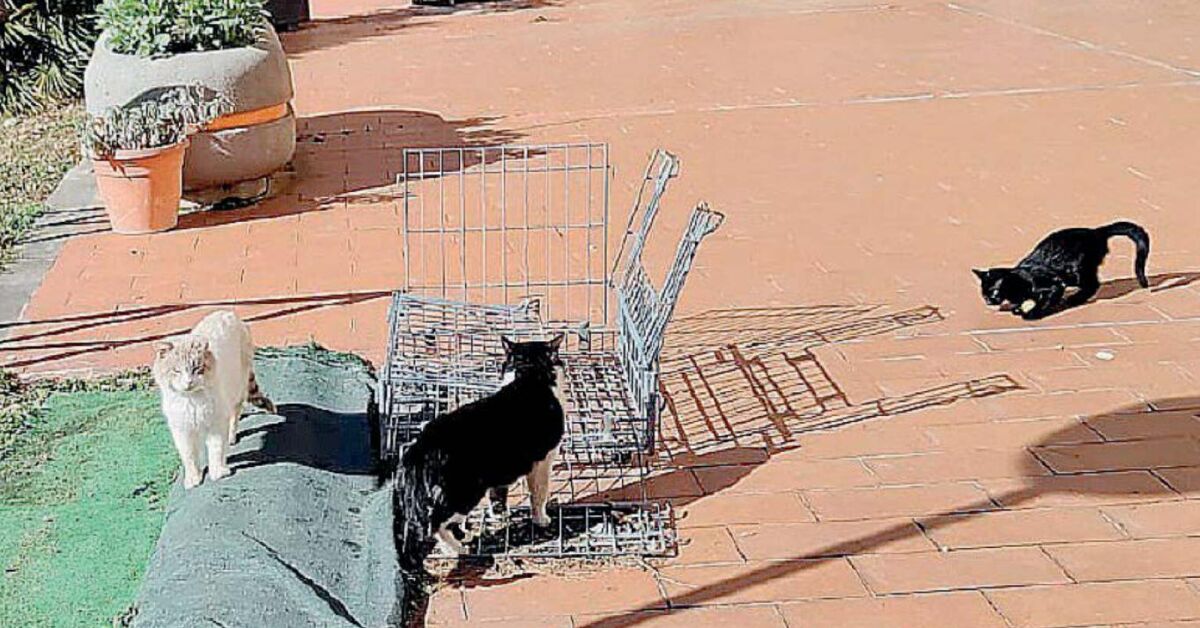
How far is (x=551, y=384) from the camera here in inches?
123

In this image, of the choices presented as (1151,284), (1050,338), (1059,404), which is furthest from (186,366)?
(1151,284)

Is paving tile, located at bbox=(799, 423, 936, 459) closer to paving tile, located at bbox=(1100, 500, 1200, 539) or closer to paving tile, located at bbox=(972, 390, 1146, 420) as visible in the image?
paving tile, located at bbox=(972, 390, 1146, 420)

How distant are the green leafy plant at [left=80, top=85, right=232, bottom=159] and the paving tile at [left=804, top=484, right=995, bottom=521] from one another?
3.32 meters

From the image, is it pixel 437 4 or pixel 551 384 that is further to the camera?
pixel 437 4

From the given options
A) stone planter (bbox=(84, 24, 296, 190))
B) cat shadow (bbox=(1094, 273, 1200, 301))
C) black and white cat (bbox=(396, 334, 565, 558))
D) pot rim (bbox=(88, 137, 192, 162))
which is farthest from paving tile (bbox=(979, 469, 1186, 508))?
stone planter (bbox=(84, 24, 296, 190))

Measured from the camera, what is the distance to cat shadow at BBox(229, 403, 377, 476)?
3225mm

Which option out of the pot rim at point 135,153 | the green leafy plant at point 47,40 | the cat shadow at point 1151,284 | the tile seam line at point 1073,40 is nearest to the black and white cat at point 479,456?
the cat shadow at point 1151,284

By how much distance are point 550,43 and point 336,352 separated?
7.36 m

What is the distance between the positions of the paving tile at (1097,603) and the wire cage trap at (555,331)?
74 cm

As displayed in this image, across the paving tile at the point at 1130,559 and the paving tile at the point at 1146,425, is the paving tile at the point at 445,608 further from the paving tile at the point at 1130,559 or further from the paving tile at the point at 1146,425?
the paving tile at the point at 1146,425

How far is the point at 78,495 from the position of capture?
10.9ft

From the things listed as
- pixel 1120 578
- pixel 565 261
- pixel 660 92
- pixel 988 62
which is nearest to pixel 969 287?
pixel 565 261

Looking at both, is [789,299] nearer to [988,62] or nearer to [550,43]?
[988,62]

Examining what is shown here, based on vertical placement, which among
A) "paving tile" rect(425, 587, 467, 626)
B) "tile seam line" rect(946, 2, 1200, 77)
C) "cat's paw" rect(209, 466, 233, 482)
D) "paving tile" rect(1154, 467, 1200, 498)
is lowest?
"tile seam line" rect(946, 2, 1200, 77)
